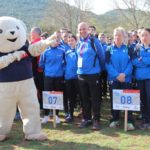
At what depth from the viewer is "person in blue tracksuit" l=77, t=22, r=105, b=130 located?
767 cm

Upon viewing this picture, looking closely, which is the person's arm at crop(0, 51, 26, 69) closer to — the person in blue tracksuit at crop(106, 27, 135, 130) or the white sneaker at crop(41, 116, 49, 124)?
the person in blue tracksuit at crop(106, 27, 135, 130)

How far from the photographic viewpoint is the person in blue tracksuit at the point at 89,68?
767 centimetres

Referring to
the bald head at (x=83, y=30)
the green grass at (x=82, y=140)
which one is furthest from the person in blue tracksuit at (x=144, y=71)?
the bald head at (x=83, y=30)

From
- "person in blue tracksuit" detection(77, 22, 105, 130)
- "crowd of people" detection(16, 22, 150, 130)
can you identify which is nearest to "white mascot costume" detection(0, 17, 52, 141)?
"crowd of people" detection(16, 22, 150, 130)

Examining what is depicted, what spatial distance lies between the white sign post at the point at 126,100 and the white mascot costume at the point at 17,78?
1.57 meters

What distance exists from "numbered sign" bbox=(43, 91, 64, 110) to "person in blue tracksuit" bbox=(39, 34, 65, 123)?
435mm

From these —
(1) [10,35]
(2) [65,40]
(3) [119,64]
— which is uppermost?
(1) [10,35]

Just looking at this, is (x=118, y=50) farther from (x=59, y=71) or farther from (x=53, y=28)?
(x=53, y=28)

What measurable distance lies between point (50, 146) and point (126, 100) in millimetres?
1799

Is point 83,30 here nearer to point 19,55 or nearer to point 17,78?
point 19,55

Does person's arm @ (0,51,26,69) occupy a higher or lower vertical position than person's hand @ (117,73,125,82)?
higher

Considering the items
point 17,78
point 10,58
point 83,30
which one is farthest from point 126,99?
point 10,58

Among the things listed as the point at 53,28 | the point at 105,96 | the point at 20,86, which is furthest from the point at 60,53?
the point at 53,28

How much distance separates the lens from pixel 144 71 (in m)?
7.57
